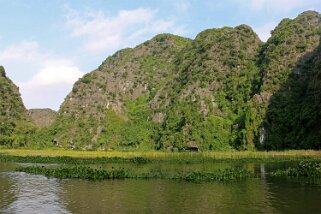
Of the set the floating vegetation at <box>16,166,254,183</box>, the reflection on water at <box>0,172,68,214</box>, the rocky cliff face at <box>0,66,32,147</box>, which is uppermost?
the rocky cliff face at <box>0,66,32,147</box>

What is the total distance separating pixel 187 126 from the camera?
370 ft

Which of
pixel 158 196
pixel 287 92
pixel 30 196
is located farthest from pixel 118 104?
pixel 158 196

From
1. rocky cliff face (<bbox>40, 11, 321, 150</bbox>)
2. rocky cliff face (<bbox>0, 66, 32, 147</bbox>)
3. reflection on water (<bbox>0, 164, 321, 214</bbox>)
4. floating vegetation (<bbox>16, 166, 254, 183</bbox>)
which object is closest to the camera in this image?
reflection on water (<bbox>0, 164, 321, 214</bbox>)

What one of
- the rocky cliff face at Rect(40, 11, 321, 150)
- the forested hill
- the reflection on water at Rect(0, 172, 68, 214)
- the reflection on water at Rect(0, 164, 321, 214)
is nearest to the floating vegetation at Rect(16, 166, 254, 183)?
the reflection on water at Rect(0, 164, 321, 214)

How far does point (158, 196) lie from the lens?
26.4m

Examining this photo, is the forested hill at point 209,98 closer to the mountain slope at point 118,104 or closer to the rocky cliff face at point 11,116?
the mountain slope at point 118,104

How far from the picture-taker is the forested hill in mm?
97500

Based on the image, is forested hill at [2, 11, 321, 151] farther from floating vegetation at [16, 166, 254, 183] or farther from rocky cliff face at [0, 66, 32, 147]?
floating vegetation at [16, 166, 254, 183]

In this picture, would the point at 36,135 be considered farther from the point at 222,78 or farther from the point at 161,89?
the point at 222,78

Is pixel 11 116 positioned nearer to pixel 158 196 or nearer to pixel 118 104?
pixel 118 104

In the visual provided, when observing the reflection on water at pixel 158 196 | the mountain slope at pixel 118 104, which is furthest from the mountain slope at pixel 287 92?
the reflection on water at pixel 158 196

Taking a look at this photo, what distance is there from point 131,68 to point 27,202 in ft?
451

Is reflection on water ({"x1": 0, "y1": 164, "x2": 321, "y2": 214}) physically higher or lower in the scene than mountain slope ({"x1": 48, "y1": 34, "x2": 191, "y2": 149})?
lower

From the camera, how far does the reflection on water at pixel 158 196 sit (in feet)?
72.2
